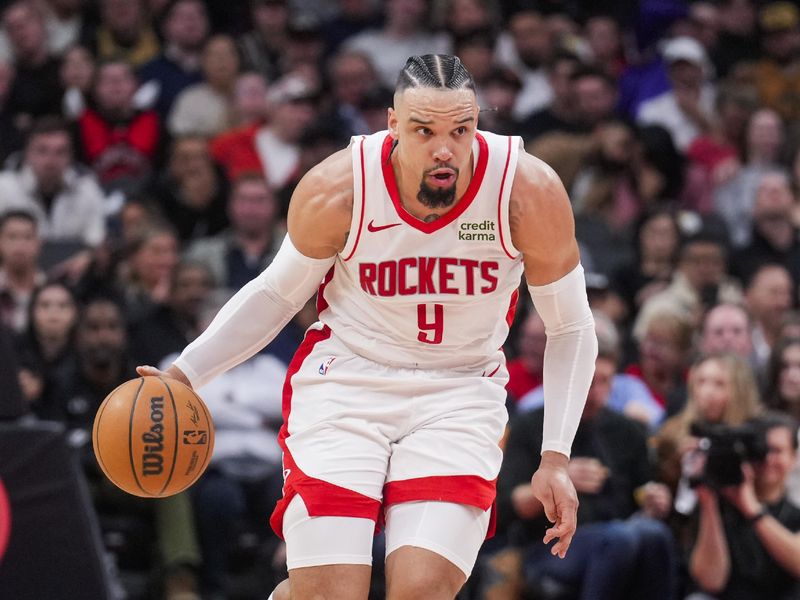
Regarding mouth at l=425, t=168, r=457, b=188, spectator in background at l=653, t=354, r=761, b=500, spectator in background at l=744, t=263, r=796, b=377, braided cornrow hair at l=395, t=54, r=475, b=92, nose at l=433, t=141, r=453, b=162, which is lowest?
spectator in background at l=744, t=263, r=796, b=377

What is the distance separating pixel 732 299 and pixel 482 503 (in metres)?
4.94

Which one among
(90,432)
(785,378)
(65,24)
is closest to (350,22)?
(65,24)

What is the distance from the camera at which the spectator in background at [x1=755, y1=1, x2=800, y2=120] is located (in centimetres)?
1102

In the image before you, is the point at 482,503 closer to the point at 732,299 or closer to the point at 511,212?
the point at 511,212

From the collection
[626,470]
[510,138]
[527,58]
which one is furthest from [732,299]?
[510,138]

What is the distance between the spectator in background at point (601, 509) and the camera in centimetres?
616

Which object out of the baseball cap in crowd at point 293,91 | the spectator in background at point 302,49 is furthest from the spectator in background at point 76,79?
the spectator in background at point 302,49

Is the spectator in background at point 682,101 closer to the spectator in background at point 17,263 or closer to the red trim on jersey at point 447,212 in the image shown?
the spectator in background at point 17,263

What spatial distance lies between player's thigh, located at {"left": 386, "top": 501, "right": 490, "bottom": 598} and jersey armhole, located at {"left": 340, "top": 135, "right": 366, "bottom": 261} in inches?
30.2

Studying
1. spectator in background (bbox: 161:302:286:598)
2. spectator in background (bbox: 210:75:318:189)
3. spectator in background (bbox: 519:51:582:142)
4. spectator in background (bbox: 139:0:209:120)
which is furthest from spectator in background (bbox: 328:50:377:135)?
spectator in background (bbox: 161:302:286:598)

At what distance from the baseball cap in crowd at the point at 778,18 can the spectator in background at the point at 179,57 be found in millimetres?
4442

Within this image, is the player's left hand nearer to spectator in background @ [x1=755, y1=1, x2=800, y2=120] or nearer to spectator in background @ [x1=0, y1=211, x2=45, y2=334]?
spectator in background @ [x1=0, y1=211, x2=45, y2=334]

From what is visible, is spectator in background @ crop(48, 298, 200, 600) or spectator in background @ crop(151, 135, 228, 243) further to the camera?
spectator in background @ crop(151, 135, 228, 243)

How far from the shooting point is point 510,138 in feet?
14.2
